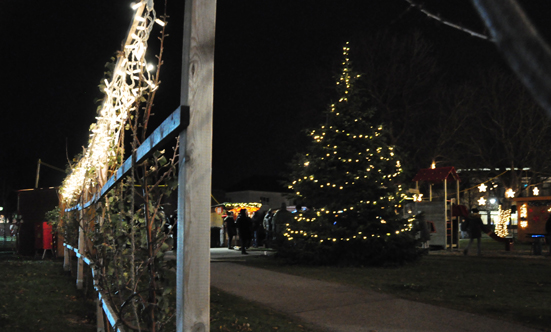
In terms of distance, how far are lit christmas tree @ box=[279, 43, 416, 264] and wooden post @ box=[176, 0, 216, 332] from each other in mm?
11499

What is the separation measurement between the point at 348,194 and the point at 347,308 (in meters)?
6.68

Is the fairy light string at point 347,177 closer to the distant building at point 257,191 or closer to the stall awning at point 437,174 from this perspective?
the stall awning at point 437,174

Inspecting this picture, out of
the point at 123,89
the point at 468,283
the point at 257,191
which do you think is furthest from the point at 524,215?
the point at 257,191

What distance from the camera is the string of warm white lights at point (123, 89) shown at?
4.21 metres

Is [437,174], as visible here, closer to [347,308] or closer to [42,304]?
[347,308]

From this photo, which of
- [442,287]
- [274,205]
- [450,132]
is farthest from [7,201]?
[442,287]

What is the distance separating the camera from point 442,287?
10180 mm

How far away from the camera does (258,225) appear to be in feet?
76.5

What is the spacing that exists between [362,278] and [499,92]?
2583 cm

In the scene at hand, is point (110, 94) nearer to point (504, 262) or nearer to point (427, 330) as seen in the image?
point (427, 330)

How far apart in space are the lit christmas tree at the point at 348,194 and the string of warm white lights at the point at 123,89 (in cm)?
826

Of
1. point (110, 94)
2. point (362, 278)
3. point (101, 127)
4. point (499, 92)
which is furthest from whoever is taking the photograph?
point (499, 92)

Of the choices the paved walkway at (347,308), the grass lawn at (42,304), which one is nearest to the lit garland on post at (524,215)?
the paved walkway at (347,308)

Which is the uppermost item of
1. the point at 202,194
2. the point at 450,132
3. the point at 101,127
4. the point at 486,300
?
the point at 450,132
